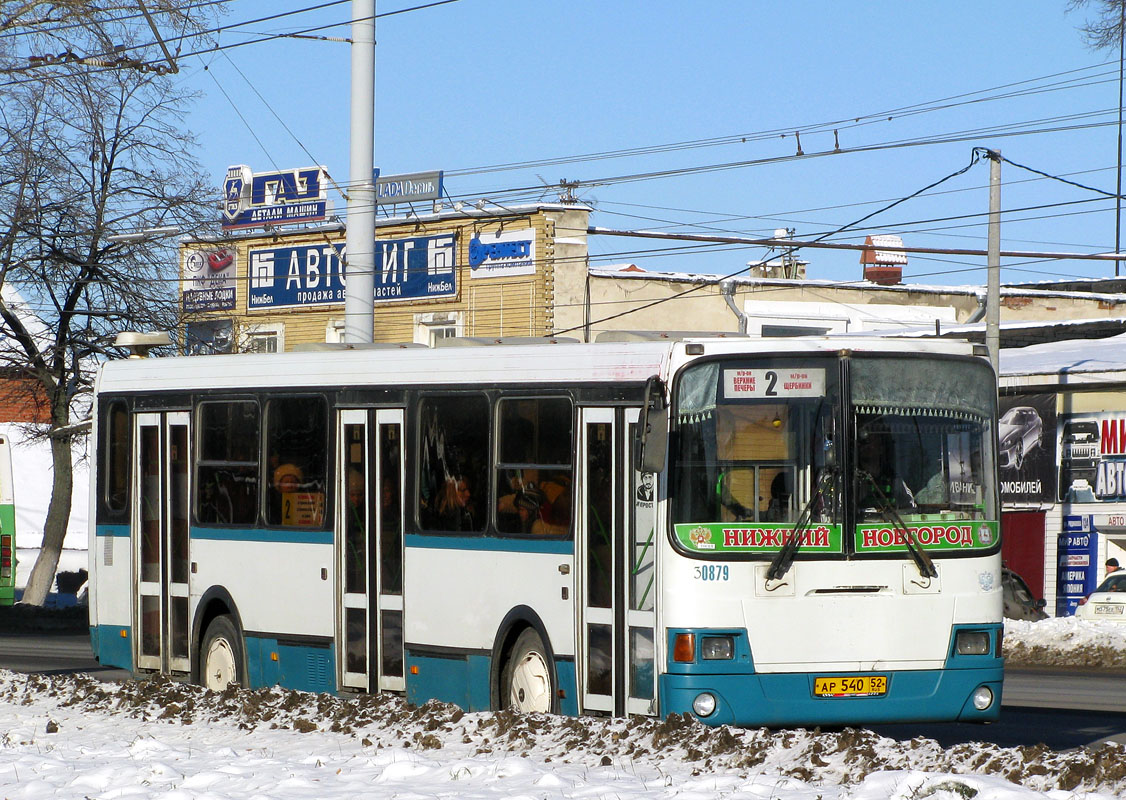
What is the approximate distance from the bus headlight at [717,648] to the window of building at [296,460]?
13.6 ft

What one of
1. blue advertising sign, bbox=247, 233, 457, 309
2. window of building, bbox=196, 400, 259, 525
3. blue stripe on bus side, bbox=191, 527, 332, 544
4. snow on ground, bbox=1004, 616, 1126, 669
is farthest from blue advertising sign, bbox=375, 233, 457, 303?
blue stripe on bus side, bbox=191, 527, 332, 544

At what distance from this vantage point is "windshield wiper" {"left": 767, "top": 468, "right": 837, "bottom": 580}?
996 cm

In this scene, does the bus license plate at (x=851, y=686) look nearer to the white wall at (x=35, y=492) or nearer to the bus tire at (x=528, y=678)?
the bus tire at (x=528, y=678)

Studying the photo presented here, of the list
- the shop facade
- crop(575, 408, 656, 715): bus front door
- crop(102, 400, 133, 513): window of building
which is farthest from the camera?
the shop facade

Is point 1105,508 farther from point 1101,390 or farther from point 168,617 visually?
point 168,617

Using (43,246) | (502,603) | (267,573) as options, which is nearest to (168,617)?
(267,573)

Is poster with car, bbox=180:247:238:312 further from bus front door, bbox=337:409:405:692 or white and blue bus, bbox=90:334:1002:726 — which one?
bus front door, bbox=337:409:405:692

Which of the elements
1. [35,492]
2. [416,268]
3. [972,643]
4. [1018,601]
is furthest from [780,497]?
[35,492]

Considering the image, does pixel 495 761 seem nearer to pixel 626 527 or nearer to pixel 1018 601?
pixel 626 527

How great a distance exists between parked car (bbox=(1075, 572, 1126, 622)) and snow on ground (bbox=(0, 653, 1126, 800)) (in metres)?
15.1

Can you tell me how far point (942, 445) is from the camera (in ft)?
34.1

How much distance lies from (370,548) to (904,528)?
433 centimetres

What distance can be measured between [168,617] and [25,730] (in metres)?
3.07

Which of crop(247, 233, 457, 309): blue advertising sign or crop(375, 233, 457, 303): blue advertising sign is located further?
crop(247, 233, 457, 309): blue advertising sign
